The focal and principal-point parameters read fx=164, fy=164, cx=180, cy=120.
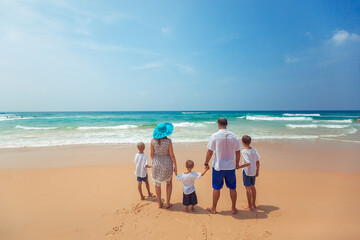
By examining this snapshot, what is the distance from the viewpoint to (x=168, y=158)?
3297 mm

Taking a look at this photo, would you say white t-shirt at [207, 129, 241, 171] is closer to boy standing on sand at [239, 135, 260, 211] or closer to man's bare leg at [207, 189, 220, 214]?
boy standing on sand at [239, 135, 260, 211]

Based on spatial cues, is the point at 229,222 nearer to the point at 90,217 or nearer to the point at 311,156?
the point at 90,217

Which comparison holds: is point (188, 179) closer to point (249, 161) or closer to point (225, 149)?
point (225, 149)

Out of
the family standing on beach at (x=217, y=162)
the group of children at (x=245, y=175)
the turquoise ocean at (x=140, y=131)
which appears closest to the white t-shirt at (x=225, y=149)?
the family standing on beach at (x=217, y=162)

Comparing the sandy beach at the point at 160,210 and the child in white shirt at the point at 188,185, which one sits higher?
the child in white shirt at the point at 188,185

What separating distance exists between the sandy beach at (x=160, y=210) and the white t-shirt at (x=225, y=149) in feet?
3.42

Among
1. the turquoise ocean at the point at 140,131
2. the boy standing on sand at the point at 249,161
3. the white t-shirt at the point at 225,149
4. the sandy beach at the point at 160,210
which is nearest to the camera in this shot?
the sandy beach at the point at 160,210

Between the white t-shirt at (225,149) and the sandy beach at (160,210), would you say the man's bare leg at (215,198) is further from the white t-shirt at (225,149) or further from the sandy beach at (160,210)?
the white t-shirt at (225,149)

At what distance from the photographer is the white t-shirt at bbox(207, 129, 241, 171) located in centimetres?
307

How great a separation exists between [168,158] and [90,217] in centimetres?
193

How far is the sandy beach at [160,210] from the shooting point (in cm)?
282

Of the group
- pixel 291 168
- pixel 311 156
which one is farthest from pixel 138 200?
pixel 311 156

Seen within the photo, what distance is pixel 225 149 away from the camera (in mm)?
3094

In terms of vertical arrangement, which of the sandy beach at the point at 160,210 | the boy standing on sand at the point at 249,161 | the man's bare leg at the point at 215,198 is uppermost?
the boy standing on sand at the point at 249,161
